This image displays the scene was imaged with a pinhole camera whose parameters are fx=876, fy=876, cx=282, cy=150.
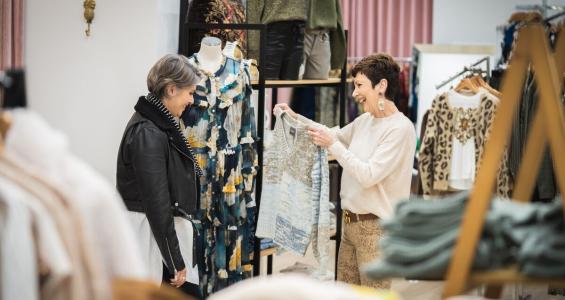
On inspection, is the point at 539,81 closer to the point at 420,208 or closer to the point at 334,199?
the point at 420,208

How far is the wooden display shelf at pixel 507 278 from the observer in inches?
75.0

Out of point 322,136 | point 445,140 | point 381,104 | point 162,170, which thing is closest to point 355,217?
point 322,136

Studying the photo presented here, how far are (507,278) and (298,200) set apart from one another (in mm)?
2845

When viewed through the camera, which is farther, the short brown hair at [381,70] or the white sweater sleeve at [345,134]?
the white sweater sleeve at [345,134]

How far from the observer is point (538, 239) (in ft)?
6.31

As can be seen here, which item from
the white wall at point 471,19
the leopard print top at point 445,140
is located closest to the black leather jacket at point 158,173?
the leopard print top at point 445,140

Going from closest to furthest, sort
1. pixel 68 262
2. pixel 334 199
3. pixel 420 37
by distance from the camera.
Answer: pixel 68 262
pixel 334 199
pixel 420 37

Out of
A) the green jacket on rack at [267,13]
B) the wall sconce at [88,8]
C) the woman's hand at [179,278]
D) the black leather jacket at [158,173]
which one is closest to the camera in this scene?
the black leather jacket at [158,173]

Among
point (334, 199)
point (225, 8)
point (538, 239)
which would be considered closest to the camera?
point (538, 239)

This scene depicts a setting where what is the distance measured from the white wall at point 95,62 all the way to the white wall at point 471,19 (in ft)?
16.9

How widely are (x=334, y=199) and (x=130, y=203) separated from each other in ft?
9.07

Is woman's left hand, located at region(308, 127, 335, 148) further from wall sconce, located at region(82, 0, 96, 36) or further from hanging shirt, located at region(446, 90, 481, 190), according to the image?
hanging shirt, located at region(446, 90, 481, 190)

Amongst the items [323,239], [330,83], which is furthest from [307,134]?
[330,83]

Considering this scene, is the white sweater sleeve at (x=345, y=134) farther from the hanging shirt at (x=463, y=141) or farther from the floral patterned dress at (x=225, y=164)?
the hanging shirt at (x=463, y=141)
